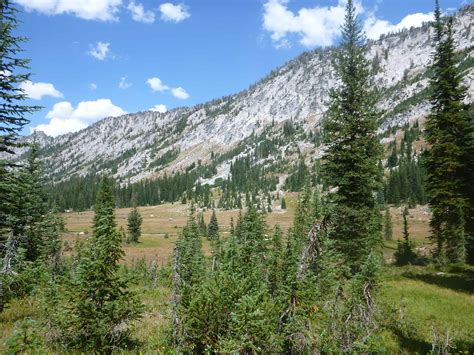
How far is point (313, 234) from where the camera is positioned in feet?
22.3

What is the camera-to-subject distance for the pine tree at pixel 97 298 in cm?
729

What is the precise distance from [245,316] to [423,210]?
106m

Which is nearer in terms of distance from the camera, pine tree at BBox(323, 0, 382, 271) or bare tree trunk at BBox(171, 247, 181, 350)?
bare tree trunk at BBox(171, 247, 181, 350)

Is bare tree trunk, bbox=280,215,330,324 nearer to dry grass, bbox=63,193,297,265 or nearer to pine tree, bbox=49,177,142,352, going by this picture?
pine tree, bbox=49,177,142,352

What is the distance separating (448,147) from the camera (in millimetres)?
22625

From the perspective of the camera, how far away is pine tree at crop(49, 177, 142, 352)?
7.29 meters

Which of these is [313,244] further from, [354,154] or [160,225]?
[160,225]

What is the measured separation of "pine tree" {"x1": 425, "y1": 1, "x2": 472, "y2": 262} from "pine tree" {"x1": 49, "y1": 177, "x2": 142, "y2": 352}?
21.3 m

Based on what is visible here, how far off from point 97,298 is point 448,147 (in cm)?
2283

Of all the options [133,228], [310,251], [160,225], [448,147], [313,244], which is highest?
[448,147]

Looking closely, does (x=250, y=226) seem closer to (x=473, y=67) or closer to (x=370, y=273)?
(x=370, y=273)

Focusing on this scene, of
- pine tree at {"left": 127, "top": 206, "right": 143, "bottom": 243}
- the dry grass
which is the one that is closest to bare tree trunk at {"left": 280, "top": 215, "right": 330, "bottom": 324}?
the dry grass

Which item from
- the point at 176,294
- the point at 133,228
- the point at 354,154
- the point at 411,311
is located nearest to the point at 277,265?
the point at 176,294

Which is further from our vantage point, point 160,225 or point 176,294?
point 160,225
